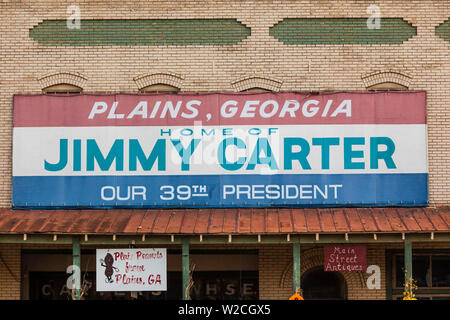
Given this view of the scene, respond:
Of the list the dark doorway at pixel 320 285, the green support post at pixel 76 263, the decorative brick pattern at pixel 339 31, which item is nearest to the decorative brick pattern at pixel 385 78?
the decorative brick pattern at pixel 339 31

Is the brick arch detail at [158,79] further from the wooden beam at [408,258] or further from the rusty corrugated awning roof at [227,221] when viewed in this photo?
the wooden beam at [408,258]

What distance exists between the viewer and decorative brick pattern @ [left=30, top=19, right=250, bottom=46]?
14359 millimetres

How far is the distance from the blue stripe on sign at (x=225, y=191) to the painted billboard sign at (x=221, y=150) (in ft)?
0.07

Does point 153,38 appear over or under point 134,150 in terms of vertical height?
over

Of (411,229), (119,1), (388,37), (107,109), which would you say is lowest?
(411,229)

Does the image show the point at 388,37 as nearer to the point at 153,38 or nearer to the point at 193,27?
the point at 193,27

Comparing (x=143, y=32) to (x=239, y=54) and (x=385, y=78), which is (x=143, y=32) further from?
(x=385, y=78)

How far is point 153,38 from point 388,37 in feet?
18.1

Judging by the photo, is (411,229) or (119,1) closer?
(411,229)

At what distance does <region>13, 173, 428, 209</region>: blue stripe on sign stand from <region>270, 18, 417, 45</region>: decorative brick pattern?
3.19 meters

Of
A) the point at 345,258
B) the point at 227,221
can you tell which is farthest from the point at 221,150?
the point at 345,258

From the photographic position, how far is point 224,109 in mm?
14094

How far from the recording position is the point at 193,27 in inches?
566

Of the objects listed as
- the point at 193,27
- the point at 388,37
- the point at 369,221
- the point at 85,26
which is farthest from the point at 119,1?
the point at 369,221
